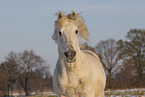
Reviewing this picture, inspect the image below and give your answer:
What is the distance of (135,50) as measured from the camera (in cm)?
3972

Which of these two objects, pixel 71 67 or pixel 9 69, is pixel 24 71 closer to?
pixel 9 69

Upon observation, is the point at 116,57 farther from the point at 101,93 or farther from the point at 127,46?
the point at 101,93

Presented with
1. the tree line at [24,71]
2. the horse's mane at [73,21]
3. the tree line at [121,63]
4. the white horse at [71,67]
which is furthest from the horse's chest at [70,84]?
the tree line at [24,71]

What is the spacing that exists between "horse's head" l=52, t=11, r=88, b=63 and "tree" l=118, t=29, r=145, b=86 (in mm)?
34226

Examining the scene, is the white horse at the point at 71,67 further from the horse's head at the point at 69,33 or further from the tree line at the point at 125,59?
the tree line at the point at 125,59

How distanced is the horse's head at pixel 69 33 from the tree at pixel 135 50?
34226 millimetres

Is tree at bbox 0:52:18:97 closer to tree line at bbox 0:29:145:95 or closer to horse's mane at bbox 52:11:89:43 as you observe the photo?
tree line at bbox 0:29:145:95

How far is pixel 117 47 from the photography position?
38500 mm

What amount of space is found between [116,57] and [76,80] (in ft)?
113

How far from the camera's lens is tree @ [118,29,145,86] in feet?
125

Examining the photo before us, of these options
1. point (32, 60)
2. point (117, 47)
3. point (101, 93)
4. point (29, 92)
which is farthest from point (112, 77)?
point (101, 93)

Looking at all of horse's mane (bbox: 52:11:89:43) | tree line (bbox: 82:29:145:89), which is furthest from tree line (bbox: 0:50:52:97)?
horse's mane (bbox: 52:11:89:43)

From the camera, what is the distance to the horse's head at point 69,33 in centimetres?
380

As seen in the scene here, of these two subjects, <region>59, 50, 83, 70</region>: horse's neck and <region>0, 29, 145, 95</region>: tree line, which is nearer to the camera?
<region>59, 50, 83, 70</region>: horse's neck
